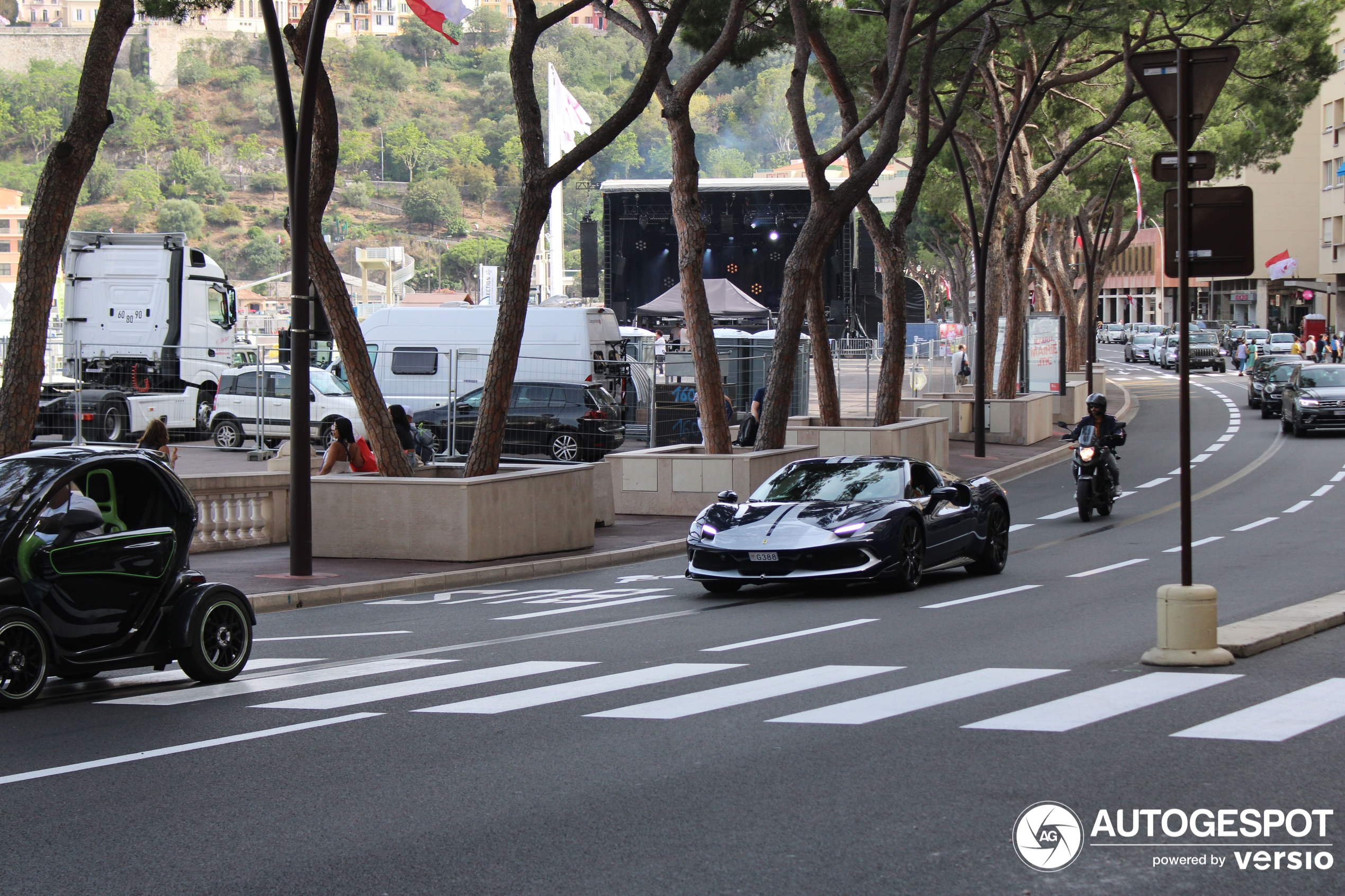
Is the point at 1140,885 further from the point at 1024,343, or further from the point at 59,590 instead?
the point at 1024,343

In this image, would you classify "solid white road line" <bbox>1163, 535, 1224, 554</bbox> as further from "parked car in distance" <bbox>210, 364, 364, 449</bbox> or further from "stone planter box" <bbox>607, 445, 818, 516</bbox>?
"parked car in distance" <bbox>210, 364, 364, 449</bbox>

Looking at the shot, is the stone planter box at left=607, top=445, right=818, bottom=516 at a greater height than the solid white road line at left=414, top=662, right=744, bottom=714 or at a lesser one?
greater

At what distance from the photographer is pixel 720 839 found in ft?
18.8

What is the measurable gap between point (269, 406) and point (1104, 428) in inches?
642

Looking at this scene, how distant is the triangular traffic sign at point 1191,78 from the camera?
32.0 ft

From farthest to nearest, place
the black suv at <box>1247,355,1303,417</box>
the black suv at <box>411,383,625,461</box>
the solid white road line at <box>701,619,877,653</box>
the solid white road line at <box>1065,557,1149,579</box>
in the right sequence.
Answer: the black suv at <box>1247,355,1303,417</box> → the black suv at <box>411,383,625,461</box> → the solid white road line at <box>1065,557,1149,579</box> → the solid white road line at <box>701,619,877,653</box>

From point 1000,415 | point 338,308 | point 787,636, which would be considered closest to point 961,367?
point 1000,415

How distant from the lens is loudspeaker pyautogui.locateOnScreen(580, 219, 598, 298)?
56.5 metres

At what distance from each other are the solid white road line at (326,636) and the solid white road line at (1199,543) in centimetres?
978

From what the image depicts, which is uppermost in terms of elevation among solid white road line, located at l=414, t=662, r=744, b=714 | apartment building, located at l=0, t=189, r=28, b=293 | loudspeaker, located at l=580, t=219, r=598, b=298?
apartment building, located at l=0, t=189, r=28, b=293

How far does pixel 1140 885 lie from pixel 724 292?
4407 centimetres

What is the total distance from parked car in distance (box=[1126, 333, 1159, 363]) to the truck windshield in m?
68.5

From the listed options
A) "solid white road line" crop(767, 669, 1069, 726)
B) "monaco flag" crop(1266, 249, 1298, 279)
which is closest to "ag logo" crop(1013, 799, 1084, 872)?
"solid white road line" crop(767, 669, 1069, 726)

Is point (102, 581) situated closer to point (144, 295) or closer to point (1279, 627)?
point (1279, 627)
